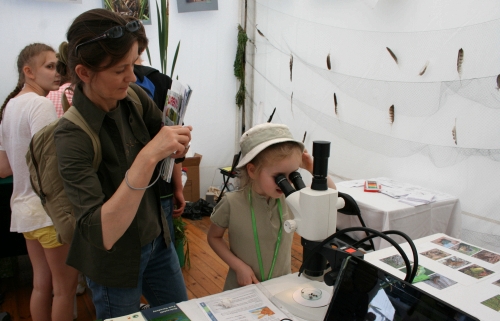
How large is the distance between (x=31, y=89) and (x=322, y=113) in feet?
8.15

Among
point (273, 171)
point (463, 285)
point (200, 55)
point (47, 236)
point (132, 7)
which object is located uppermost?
point (132, 7)

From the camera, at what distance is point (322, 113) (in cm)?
357

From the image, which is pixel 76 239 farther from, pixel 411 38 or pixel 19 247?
pixel 411 38

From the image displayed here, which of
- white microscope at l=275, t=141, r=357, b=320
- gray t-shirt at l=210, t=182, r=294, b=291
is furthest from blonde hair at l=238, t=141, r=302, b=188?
white microscope at l=275, t=141, r=357, b=320

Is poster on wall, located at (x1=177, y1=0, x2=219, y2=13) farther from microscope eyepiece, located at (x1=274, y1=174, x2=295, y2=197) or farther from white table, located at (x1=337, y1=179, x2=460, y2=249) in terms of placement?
microscope eyepiece, located at (x1=274, y1=174, x2=295, y2=197)

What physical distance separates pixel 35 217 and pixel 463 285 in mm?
1767

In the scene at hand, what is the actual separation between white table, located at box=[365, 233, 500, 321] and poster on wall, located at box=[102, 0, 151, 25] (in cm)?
358

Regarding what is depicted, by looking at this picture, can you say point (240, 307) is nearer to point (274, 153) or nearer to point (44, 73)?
point (274, 153)

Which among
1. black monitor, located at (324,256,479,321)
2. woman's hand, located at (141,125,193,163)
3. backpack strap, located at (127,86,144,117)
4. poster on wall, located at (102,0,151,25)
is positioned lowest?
black monitor, located at (324,256,479,321)

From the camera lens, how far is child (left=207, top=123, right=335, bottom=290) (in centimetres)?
129

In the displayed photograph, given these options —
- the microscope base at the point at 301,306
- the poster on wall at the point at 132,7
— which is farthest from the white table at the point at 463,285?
the poster on wall at the point at 132,7

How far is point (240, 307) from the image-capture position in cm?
102

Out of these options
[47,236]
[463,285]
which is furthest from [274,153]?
[47,236]

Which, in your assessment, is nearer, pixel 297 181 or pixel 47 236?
pixel 297 181
